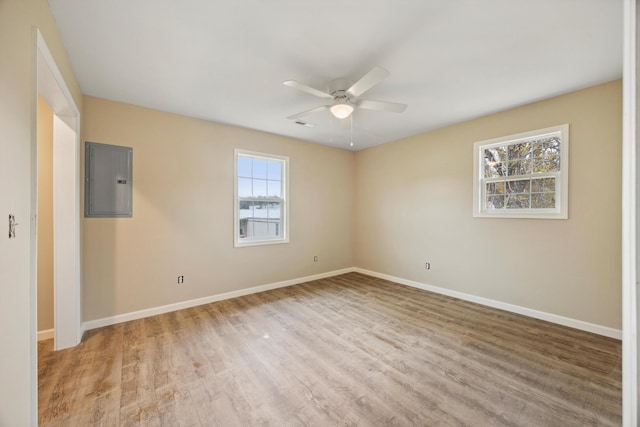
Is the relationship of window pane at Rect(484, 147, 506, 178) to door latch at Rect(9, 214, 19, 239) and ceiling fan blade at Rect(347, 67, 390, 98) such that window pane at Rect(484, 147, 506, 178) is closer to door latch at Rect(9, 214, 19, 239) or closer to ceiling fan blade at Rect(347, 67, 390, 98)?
ceiling fan blade at Rect(347, 67, 390, 98)

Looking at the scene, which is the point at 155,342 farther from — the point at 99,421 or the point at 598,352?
the point at 598,352

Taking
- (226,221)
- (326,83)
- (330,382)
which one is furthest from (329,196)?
(330,382)

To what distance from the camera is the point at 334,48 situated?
81.7 inches

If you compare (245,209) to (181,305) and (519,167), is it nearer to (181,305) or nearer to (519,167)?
A: (181,305)

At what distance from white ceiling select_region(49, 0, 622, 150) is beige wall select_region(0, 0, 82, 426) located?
703mm

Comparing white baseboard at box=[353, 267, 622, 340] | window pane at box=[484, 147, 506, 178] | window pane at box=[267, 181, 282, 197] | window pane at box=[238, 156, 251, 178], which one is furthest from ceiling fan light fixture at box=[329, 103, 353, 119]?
white baseboard at box=[353, 267, 622, 340]

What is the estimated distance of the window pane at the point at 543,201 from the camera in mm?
3088

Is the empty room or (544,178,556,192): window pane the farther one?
(544,178,556,192): window pane

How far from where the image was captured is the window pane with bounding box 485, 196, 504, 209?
3525 millimetres

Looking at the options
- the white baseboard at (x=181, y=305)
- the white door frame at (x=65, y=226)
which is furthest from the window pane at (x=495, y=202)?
the white door frame at (x=65, y=226)

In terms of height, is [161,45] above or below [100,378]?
above

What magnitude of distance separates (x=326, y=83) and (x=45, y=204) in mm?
3225

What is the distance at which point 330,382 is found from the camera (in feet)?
6.57

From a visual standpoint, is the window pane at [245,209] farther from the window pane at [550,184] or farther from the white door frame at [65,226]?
the window pane at [550,184]
